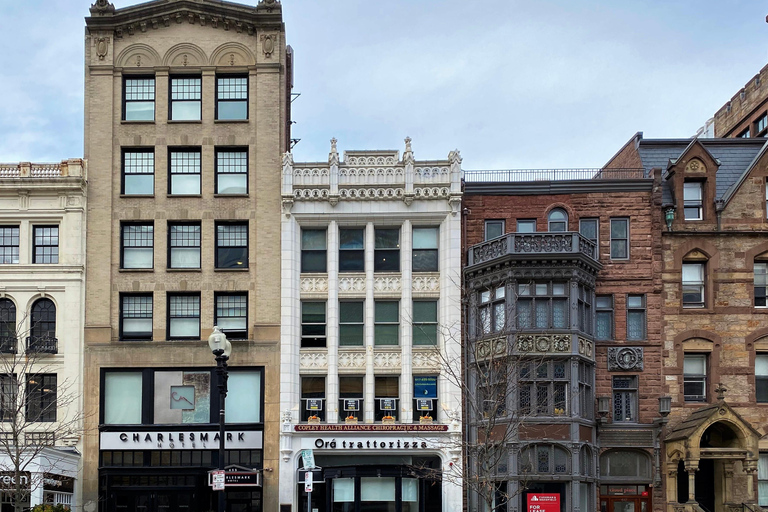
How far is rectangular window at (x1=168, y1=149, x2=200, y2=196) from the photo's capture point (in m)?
42.1

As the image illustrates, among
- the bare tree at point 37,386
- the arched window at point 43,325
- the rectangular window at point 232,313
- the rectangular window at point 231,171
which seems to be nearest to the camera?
the bare tree at point 37,386

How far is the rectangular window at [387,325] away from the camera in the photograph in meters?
41.1

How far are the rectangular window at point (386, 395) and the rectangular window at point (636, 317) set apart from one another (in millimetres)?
9813

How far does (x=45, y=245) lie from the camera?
41.3 m

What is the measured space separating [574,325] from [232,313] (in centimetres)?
1418

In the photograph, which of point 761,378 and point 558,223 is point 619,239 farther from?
point 761,378

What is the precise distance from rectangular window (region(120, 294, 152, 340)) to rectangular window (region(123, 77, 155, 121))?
25.7 ft

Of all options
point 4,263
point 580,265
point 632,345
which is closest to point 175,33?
point 4,263

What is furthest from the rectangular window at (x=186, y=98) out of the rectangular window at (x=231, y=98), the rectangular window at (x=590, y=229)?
the rectangular window at (x=590, y=229)

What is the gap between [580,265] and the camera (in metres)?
38.8

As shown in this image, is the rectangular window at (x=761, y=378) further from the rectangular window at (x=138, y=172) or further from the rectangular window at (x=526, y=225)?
the rectangular window at (x=138, y=172)

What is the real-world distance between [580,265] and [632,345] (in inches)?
163

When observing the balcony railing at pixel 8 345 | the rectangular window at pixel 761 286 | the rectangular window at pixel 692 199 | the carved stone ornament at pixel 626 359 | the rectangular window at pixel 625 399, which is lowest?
the rectangular window at pixel 625 399

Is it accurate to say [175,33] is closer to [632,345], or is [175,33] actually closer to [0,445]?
[0,445]
